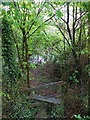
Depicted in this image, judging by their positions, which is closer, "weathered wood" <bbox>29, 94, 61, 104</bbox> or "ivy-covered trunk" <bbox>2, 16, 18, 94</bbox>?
"ivy-covered trunk" <bbox>2, 16, 18, 94</bbox>

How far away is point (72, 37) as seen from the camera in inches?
64.7

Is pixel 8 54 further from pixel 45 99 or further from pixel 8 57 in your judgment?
pixel 45 99

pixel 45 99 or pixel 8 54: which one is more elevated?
pixel 8 54

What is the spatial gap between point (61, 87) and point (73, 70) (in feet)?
0.97

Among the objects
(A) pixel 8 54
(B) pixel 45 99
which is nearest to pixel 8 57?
(A) pixel 8 54

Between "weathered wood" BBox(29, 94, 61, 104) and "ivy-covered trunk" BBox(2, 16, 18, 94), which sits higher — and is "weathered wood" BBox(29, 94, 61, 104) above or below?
below

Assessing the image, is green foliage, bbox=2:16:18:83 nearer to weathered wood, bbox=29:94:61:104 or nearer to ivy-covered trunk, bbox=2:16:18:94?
ivy-covered trunk, bbox=2:16:18:94

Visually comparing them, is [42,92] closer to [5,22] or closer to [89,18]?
[5,22]

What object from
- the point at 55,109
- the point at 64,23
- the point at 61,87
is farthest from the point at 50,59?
the point at 55,109

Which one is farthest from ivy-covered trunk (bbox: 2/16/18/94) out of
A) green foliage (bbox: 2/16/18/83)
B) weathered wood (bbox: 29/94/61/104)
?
weathered wood (bbox: 29/94/61/104)

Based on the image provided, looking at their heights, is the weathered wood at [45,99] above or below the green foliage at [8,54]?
below

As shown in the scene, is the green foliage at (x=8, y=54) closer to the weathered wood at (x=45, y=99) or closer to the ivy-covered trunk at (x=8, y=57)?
the ivy-covered trunk at (x=8, y=57)

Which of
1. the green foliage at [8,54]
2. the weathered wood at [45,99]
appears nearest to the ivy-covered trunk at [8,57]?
the green foliage at [8,54]

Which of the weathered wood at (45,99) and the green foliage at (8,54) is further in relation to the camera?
the weathered wood at (45,99)
